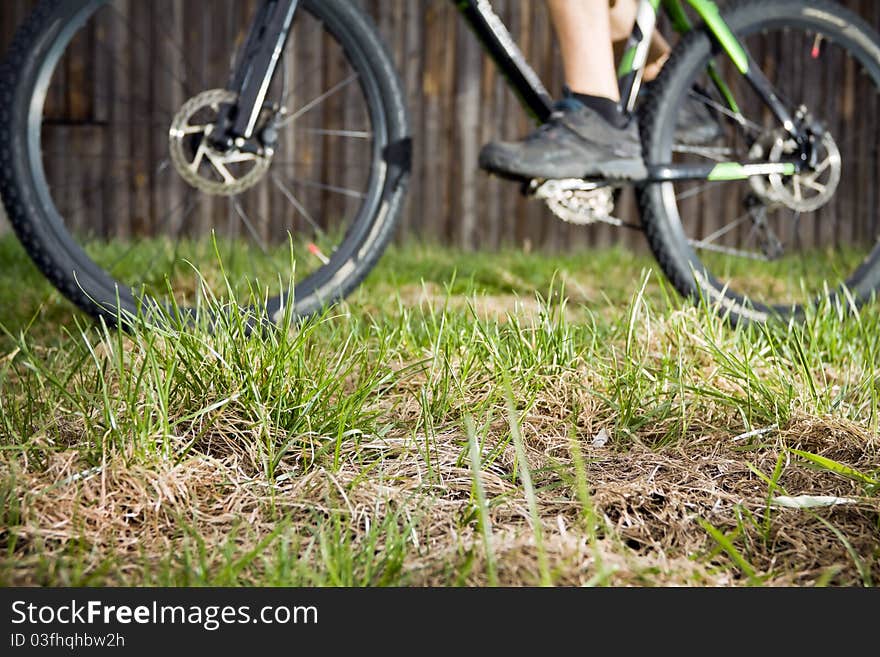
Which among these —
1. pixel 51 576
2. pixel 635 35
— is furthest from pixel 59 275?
pixel 635 35

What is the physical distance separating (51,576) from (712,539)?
2.15 ft

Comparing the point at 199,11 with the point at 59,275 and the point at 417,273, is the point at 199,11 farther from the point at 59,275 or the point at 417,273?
the point at 59,275

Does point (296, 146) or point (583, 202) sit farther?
point (296, 146)

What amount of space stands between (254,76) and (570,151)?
0.65m

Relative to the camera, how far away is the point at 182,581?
31.4 inches

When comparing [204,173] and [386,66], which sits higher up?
[386,66]

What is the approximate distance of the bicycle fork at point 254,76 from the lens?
1743 mm

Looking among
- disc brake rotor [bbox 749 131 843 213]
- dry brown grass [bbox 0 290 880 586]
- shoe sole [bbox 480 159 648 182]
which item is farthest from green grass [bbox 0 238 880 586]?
disc brake rotor [bbox 749 131 843 213]

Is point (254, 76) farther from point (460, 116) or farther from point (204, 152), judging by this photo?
point (460, 116)

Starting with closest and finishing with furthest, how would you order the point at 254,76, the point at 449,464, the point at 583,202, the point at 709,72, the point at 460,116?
1. the point at 449,464
2. the point at 254,76
3. the point at 583,202
4. the point at 709,72
5. the point at 460,116

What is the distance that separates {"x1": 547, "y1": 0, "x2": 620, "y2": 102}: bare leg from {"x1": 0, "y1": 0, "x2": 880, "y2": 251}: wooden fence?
2103 mm

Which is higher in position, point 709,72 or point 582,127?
point 709,72

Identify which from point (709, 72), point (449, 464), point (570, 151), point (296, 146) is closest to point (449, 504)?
point (449, 464)

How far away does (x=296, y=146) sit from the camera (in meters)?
3.96
